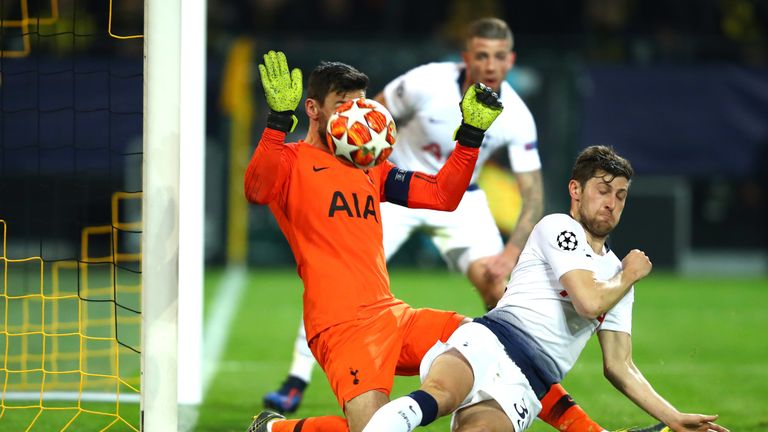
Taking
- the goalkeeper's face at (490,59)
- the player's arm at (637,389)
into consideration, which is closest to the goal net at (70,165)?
the goalkeeper's face at (490,59)

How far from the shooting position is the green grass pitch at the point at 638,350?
698cm

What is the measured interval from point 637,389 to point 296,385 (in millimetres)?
2419

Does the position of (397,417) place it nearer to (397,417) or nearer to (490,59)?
(397,417)

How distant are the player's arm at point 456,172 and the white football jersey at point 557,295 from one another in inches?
17.3

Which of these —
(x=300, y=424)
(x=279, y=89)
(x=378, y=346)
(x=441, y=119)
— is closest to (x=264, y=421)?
(x=300, y=424)

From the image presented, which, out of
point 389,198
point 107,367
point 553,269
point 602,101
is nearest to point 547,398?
point 553,269

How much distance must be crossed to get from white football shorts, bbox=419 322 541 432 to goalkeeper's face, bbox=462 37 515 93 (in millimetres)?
2394

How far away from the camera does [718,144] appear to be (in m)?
15.7

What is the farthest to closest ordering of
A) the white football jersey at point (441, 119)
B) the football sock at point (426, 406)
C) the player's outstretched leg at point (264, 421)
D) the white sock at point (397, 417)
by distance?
1. the white football jersey at point (441, 119)
2. the player's outstretched leg at point (264, 421)
3. the football sock at point (426, 406)
4. the white sock at point (397, 417)

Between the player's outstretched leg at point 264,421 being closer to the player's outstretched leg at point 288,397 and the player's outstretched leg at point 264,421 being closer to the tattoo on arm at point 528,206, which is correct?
the player's outstretched leg at point 288,397

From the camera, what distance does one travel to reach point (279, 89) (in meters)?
4.86

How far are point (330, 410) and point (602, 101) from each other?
9.70 meters

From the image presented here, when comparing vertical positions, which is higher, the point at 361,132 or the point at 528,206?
the point at 361,132

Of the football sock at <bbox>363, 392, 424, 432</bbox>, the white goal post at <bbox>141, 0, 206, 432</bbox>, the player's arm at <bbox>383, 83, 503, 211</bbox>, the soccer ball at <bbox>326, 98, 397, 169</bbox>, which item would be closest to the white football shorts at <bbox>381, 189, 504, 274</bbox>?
the player's arm at <bbox>383, 83, 503, 211</bbox>
